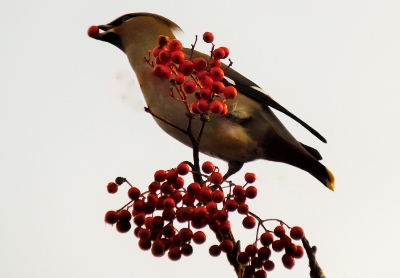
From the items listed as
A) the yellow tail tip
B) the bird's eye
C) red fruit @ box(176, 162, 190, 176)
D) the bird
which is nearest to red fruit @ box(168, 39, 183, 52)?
red fruit @ box(176, 162, 190, 176)

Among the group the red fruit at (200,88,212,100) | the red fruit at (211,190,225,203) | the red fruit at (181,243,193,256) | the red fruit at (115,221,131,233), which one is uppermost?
the red fruit at (200,88,212,100)

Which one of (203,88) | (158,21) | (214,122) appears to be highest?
(158,21)

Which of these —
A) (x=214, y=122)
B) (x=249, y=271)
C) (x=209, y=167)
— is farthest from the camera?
(x=214, y=122)

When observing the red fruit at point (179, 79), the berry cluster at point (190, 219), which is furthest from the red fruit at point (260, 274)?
the red fruit at point (179, 79)

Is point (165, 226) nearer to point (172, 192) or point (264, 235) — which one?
point (172, 192)

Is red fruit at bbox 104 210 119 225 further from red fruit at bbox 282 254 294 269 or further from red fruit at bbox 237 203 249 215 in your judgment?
red fruit at bbox 282 254 294 269

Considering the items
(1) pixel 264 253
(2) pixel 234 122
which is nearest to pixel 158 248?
(1) pixel 264 253

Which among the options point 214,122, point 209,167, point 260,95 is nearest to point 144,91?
point 214,122

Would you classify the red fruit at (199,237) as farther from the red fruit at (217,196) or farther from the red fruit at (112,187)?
the red fruit at (112,187)
